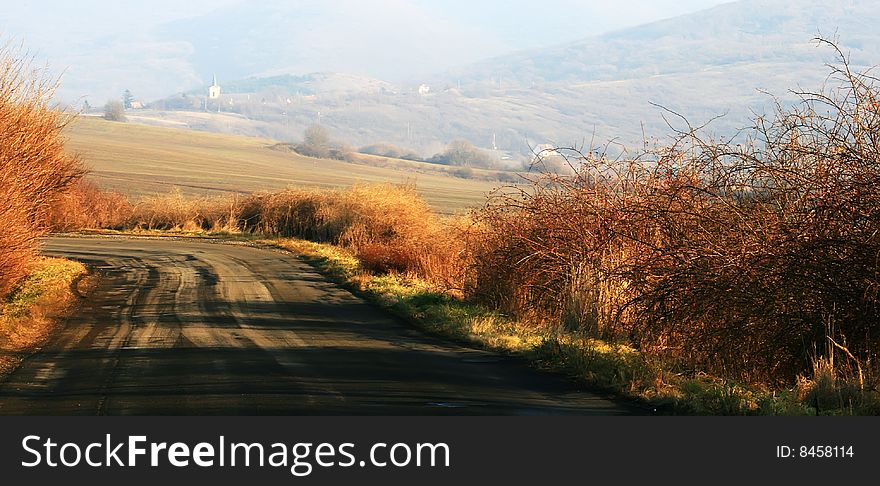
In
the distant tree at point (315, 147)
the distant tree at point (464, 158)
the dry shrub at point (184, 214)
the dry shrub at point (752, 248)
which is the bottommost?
the distant tree at point (464, 158)

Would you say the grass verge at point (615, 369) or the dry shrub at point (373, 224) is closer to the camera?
the grass verge at point (615, 369)

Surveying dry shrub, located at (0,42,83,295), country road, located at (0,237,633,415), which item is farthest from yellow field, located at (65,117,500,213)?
country road, located at (0,237,633,415)

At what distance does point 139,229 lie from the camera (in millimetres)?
54344

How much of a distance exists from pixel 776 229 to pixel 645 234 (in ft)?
11.6

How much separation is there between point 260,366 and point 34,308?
7596 millimetres

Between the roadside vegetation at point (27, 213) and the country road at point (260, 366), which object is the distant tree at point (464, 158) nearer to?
the roadside vegetation at point (27, 213)

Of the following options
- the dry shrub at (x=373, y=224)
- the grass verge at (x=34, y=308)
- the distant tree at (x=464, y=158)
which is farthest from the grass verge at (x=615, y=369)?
the distant tree at (x=464, y=158)

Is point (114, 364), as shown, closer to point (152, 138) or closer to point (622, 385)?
point (622, 385)

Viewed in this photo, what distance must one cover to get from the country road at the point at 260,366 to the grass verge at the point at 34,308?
12.4 inches

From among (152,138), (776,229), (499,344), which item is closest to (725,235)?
(776,229)

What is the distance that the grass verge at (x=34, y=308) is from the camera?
14039 mm

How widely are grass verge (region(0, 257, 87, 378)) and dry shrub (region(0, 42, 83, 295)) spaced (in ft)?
1.55

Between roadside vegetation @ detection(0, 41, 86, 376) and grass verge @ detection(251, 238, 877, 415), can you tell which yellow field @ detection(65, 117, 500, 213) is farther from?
grass verge @ detection(251, 238, 877, 415)

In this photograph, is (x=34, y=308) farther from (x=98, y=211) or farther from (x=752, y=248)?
(x=98, y=211)
